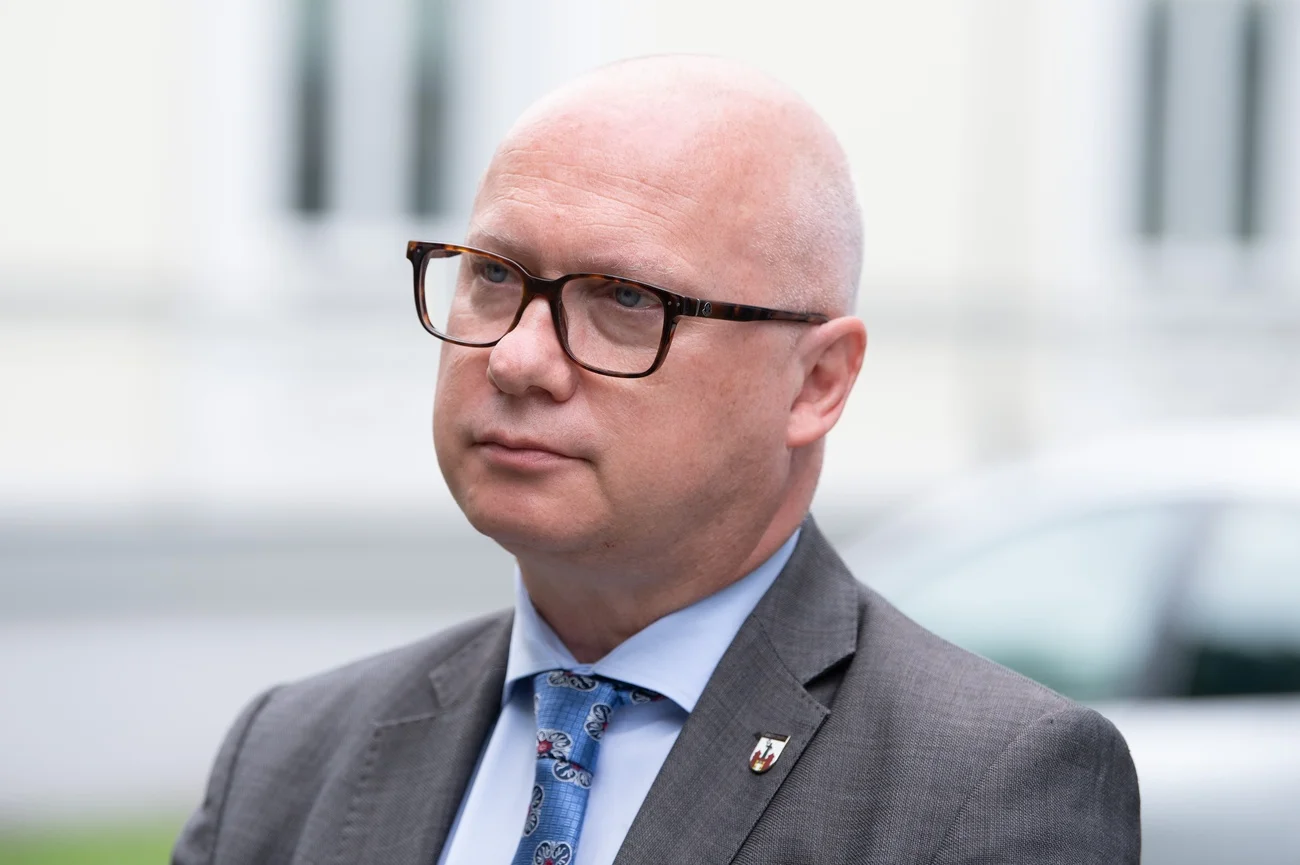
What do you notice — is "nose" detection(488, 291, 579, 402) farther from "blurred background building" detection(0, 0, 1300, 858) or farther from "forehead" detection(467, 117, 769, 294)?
"blurred background building" detection(0, 0, 1300, 858)

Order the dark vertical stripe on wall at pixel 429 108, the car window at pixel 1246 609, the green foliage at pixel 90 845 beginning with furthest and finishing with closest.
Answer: the dark vertical stripe on wall at pixel 429 108 → the green foliage at pixel 90 845 → the car window at pixel 1246 609

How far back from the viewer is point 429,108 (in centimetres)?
965

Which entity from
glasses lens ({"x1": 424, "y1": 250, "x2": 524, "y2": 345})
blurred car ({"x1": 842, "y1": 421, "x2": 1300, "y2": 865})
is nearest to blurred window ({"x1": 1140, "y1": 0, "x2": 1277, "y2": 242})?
blurred car ({"x1": 842, "y1": 421, "x2": 1300, "y2": 865})

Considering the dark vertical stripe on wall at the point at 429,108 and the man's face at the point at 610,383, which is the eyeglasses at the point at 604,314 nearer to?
the man's face at the point at 610,383

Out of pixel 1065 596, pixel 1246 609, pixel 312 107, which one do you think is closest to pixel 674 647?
pixel 1065 596

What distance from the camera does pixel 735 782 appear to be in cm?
203

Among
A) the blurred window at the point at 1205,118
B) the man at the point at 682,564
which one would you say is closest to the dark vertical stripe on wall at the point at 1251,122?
the blurred window at the point at 1205,118

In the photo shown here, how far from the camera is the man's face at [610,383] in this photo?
2.06 m

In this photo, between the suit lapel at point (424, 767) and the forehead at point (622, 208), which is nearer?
the forehead at point (622, 208)

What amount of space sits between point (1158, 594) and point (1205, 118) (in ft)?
23.7

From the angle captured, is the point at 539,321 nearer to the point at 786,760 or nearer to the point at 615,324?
the point at 615,324

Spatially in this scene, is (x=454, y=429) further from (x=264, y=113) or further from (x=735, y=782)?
(x=264, y=113)

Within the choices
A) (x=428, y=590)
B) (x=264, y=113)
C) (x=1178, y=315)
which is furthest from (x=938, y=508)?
(x=1178, y=315)

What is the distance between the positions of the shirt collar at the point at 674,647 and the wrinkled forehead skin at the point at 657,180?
39 centimetres
